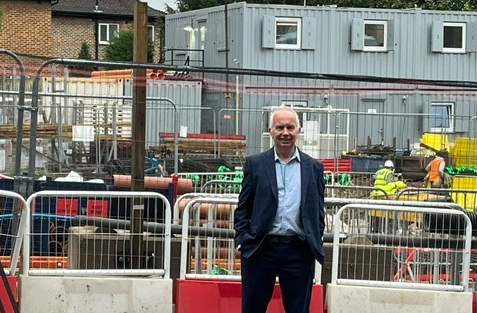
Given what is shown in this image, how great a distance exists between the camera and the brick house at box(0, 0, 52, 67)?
50.2 m

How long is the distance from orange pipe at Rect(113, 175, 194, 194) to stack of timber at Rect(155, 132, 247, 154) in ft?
3.08

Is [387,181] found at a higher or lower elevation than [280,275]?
higher

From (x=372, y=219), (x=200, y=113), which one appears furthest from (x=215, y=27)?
(x=372, y=219)

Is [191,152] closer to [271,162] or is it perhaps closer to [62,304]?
[62,304]

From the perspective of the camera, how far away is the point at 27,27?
51125mm

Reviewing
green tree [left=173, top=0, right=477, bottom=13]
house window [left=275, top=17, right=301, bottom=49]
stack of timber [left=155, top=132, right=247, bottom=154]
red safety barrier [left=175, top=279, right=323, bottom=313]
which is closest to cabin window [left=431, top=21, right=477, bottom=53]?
house window [left=275, top=17, right=301, bottom=49]

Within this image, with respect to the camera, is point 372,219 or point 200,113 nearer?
point 372,219

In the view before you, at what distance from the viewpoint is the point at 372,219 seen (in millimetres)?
11250

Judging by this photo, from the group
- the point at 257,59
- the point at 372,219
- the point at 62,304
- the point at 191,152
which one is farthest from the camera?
the point at 257,59

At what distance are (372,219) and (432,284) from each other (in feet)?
4.71

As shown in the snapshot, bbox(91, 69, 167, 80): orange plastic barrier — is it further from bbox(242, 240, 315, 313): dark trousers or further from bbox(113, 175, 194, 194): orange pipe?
bbox(242, 240, 315, 313): dark trousers

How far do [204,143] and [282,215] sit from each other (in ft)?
31.4

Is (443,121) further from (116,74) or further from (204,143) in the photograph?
(116,74)

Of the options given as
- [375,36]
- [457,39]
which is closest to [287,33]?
[375,36]
